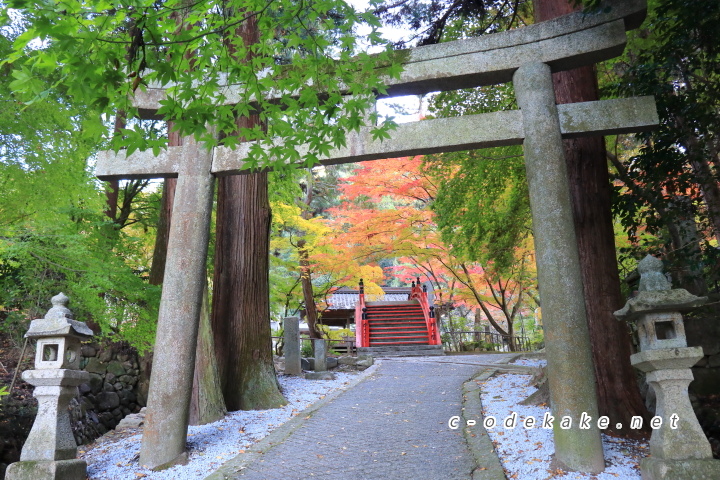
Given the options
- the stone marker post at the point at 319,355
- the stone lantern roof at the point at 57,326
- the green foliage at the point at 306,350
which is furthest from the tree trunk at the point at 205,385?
the green foliage at the point at 306,350

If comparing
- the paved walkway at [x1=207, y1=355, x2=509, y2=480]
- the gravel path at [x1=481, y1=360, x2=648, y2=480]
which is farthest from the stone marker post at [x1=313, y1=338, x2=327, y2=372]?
the gravel path at [x1=481, y1=360, x2=648, y2=480]

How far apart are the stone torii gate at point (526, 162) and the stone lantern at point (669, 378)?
18.7 inches

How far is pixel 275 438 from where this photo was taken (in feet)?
17.9

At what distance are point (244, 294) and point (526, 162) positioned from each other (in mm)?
4657

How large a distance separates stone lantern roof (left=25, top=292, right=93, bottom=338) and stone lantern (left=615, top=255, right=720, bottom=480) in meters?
5.12

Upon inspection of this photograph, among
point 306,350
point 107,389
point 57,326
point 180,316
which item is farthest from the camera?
point 306,350

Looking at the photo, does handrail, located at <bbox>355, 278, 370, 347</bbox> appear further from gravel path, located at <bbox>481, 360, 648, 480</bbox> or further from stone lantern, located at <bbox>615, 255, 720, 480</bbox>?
stone lantern, located at <bbox>615, 255, 720, 480</bbox>

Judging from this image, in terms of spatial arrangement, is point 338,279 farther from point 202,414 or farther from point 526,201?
point 202,414

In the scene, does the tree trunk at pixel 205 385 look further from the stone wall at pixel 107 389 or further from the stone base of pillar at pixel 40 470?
the stone wall at pixel 107 389

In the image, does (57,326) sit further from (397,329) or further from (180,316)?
(397,329)

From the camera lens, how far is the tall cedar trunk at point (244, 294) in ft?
23.3

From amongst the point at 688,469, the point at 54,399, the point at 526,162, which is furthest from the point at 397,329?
the point at 688,469

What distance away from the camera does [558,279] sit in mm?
4254

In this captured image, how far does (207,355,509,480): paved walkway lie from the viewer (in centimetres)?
432
